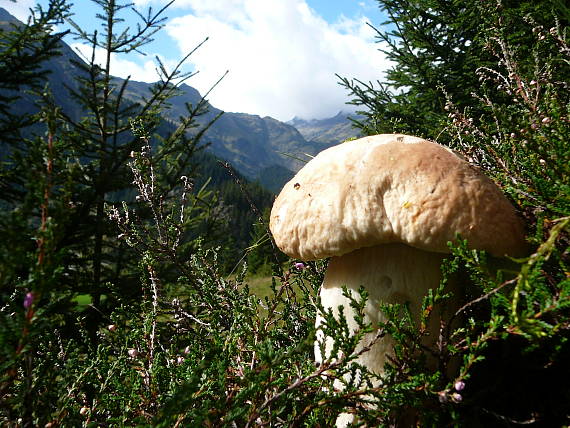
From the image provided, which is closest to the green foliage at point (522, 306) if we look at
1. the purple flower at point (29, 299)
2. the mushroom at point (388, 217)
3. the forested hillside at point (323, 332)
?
the forested hillside at point (323, 332)

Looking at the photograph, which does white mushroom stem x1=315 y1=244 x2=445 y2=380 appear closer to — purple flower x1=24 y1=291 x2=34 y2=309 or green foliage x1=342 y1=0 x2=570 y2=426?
green foliage x1=342 y1=0 x2=570 y2=426

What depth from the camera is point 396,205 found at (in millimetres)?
1300

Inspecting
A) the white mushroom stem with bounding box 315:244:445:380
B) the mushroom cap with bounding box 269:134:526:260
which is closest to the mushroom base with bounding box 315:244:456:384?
the white mushroom stem with bounding box 315:244:445:380

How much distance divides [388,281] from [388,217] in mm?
310

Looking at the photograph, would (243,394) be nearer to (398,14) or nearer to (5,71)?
(5,71)

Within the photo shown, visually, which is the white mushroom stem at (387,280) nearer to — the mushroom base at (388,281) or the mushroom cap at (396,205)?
the mushroom base at (388,281)

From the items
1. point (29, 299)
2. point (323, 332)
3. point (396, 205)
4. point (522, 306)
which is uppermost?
point (396, 205)

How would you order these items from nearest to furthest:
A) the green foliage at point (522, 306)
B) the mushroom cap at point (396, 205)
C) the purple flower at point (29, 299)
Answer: the purple flower at point (29, 299)
the green foliage at point (522, 306)
the mushroom cap at point (396, 205)

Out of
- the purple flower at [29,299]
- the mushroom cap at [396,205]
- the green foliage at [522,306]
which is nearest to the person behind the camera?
the purple flower at [29,299]

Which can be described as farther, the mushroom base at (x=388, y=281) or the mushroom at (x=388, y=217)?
the mushroom base at (x=388, y=281)

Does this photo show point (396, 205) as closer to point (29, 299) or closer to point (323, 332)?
point (323, 332)

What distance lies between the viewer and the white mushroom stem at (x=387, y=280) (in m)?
1.40

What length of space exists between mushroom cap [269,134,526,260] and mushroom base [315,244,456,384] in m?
0.13

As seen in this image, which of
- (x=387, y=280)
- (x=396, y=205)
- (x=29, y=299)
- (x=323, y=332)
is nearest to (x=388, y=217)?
(x=396, y=205)
